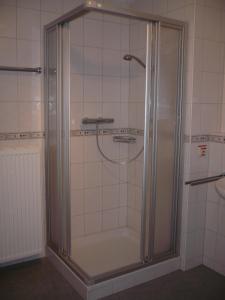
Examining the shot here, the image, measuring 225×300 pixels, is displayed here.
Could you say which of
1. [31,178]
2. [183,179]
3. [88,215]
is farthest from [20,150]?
[183,179]

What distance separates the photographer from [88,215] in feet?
Answer: 9.89

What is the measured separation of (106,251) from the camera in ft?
9.37

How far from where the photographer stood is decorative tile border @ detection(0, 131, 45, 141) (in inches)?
99.3

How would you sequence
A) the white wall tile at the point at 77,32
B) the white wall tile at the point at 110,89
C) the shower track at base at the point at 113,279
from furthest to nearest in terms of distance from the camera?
the white wall tile at the point at 110,89 → the white wall tile at the point at 77,32 → the shower track at base at the point at 113,279

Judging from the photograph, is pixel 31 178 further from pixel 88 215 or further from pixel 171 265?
pixel 171 265

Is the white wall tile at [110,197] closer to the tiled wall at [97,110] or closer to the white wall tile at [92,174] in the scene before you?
the tiled wall at [97,110]

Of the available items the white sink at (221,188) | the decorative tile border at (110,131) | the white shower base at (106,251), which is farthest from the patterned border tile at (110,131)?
the white sink at (221,188)

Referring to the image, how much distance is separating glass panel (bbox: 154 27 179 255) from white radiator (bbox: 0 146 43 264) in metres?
0.91

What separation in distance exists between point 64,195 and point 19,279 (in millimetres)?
711

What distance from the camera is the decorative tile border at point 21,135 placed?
2.52m

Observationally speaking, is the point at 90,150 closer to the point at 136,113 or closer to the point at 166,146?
the point at 136,113

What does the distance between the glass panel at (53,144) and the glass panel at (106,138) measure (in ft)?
0.83

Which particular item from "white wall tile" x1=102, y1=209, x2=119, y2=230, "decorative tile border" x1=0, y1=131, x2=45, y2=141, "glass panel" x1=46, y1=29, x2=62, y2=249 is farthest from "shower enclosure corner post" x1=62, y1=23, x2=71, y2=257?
"white wall tile" x1=102, y1=209, x2=119, y2=230

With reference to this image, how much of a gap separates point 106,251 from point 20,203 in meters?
0.88
